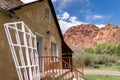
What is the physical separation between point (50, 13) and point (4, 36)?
678 centimetres

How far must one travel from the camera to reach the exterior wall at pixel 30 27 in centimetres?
859

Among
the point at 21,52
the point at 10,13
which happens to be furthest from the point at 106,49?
the point at 21,52

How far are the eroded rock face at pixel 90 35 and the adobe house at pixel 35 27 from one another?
76.7 m

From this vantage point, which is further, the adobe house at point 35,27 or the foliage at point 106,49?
the foliage at point 106,49

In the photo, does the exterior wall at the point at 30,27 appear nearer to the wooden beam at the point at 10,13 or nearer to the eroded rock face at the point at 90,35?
the wooden beam at the point at 10,13

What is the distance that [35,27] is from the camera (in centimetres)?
1212

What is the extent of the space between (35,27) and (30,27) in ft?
2.40

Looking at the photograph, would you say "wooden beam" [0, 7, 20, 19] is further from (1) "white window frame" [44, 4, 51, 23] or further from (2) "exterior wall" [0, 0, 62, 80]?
(1) "white window frame" [44, 4, 51, 23]

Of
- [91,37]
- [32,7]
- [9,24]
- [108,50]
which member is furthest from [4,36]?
[91,37]

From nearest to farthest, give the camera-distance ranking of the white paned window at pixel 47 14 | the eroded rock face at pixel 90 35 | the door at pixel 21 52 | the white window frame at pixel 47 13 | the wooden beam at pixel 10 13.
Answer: the door at pixel 21 52 → the wooden beam at pixel 10 13 → the white window frame at pixel 47 13 → the white paned window at pixel 47 14 → the eroded rock face at pixel 90 35

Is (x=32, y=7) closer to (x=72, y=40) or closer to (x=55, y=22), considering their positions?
(x=55, y=22)

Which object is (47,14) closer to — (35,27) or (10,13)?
(35,27)

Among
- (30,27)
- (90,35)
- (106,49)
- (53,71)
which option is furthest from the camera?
(90,35)

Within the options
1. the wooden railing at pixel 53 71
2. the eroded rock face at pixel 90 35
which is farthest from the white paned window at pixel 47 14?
the eroded rock face at pixel 90 35
